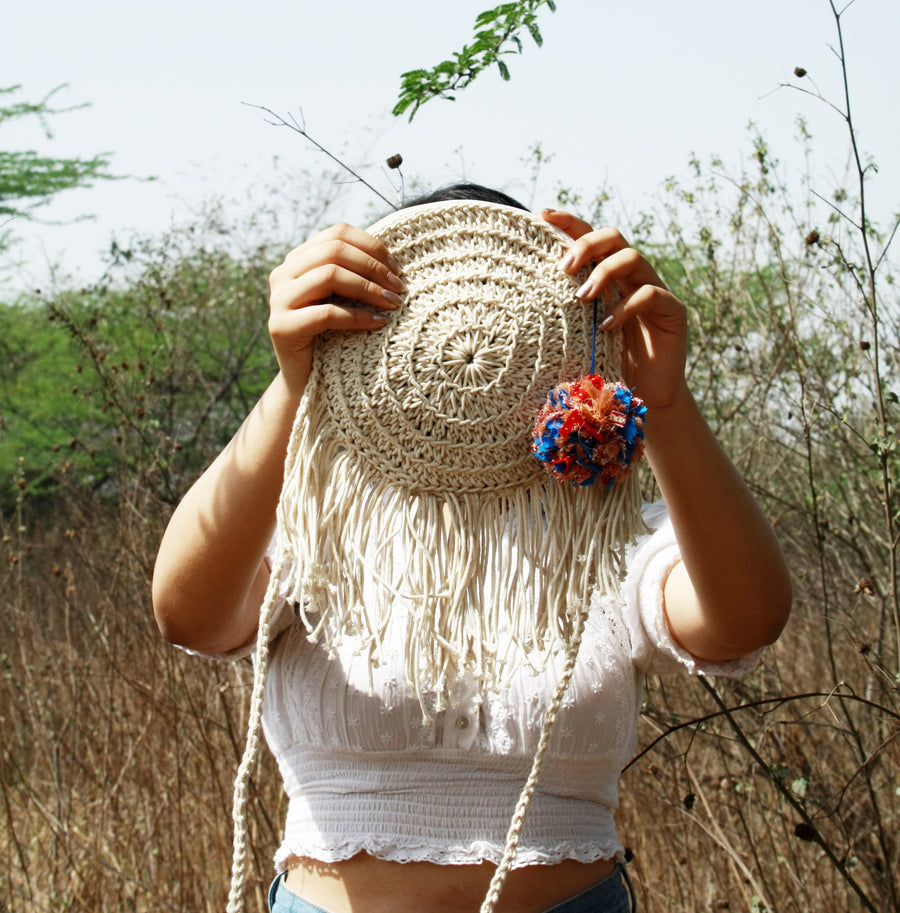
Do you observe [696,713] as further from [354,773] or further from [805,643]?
[354,773]

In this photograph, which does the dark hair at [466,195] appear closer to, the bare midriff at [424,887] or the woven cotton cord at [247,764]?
the woven cotton cord at [247,764]

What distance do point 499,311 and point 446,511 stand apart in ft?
0.89

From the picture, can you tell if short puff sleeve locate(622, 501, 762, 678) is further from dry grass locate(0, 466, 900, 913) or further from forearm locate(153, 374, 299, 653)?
dry grass locate(0, 466, 900, 913)

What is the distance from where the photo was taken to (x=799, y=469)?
11.9ft

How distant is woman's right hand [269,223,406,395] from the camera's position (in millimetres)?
1221

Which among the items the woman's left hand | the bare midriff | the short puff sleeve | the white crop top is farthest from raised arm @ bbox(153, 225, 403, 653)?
the short puff sleeve

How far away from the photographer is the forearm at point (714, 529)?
1283mm

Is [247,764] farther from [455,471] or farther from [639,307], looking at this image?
[639,307]

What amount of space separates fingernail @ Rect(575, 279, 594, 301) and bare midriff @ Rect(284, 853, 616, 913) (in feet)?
2.44

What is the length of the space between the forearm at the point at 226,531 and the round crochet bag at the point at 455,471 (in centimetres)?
4

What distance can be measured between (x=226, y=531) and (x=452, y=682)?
34 cm

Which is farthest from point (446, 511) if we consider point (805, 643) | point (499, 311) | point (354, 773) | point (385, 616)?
point (805, 643)

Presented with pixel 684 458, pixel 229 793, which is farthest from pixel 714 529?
pixel 229 793

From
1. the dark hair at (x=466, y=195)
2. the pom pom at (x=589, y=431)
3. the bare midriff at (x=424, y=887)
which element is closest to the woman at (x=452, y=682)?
the bare midriff at (x=424, y=887)
